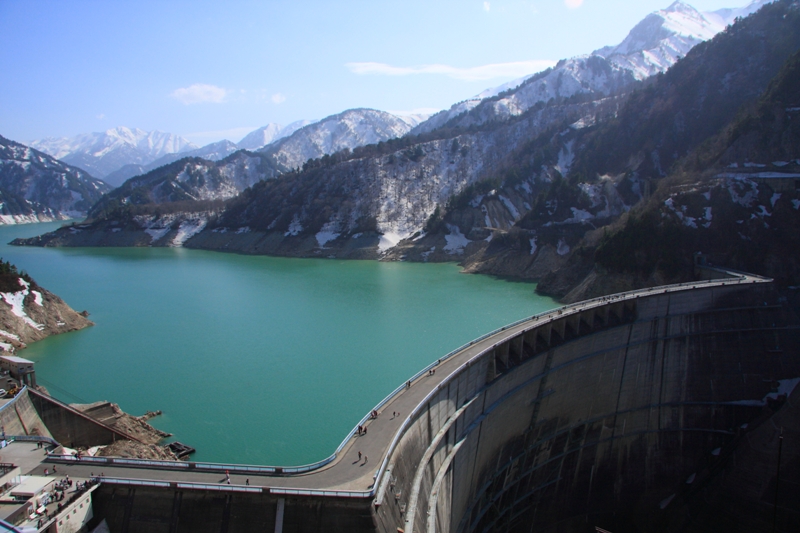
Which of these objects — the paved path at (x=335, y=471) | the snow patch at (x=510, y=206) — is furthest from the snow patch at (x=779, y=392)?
the snow patch at (x=510, y=206)

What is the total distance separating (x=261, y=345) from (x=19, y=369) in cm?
1734

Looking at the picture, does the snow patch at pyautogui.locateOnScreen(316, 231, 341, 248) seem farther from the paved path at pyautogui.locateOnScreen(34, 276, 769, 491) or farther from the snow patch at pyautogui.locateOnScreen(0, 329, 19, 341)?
the paved path at pyautogui.locateOnScreen(34, 276, 769, 491)

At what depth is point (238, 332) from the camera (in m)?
45.2

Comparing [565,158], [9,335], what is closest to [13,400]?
[9,335]

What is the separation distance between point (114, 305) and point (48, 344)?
1484 cm

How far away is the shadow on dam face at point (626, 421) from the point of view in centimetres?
2122

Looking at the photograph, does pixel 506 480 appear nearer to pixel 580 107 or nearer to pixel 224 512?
pixel 224 512

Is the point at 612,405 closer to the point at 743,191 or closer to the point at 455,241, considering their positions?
the point at 743,191

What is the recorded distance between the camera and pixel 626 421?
1134 inches

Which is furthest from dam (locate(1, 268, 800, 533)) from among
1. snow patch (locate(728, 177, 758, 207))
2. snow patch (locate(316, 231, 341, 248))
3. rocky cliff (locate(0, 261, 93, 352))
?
snow patch (locate(316, 231, 341, 248))

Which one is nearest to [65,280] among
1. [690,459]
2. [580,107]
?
[690,459]

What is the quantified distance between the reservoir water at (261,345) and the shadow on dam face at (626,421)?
7764mm

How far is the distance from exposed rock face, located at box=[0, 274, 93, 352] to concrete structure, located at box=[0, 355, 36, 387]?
1720cm

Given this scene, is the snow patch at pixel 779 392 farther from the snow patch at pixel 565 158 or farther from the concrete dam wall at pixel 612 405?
the snow patch at pixel 565 158
